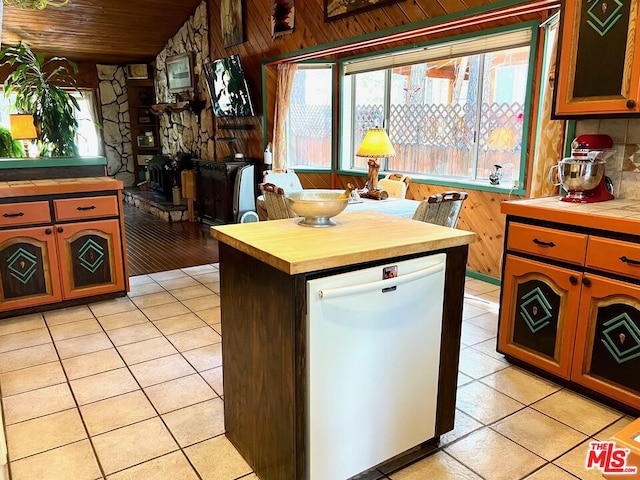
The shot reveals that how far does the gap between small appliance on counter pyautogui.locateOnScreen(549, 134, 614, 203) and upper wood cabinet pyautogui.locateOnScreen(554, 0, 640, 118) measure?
19 centimetres

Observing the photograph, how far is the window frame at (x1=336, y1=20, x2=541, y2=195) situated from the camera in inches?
144

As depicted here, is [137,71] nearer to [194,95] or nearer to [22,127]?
[194,95]

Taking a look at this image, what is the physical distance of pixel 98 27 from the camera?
7.32m

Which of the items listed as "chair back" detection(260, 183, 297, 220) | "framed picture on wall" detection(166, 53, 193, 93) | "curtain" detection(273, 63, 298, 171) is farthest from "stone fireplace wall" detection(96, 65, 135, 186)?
"chair back" detection(260, 183, 297, 220)

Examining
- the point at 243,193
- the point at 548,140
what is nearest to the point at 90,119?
the point at 243,193

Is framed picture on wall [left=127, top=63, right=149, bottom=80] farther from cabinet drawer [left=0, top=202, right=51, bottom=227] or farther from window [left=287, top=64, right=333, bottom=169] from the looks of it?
cabinet drawer [left=0, top=202, right=51, bottom=227]

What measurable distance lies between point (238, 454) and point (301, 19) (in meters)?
4.59

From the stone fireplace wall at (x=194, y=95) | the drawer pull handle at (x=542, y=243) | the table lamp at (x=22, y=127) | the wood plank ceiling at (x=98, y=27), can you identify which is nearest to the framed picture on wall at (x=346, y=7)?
the drawer pull handle at (x=542, y=243)

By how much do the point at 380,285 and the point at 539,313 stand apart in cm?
132

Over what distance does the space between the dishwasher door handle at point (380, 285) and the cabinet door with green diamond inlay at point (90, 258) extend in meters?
2.66

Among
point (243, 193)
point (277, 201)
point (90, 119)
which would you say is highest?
point (90, 119)

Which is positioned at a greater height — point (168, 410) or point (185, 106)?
point (185, 106)

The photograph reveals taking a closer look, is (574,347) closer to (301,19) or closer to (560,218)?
(560,218)

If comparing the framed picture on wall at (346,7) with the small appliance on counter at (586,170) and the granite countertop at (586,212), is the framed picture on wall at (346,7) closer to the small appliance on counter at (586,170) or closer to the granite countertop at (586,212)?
the small appliance on counter at (586,170)
